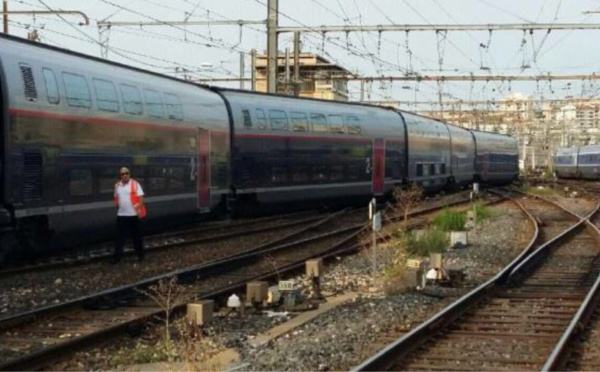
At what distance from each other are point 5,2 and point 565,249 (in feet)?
54.9

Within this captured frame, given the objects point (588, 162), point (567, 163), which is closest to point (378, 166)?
point (588, 162)

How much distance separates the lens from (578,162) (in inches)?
3007

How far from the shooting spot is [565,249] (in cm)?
1809

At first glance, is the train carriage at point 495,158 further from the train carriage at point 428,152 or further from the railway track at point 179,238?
the railway track at point 179,238

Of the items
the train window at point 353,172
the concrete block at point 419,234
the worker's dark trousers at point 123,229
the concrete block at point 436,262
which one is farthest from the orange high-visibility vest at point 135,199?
the train window at point 353,172

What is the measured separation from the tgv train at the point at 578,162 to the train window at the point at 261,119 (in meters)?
49.6

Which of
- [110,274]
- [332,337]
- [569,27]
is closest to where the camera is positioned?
[332,337]

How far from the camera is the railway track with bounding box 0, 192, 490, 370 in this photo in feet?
25.8

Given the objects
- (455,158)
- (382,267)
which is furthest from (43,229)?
(455,158)

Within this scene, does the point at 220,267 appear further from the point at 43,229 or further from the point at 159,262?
the point at 43,229

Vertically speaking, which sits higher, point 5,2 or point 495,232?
point 5,2

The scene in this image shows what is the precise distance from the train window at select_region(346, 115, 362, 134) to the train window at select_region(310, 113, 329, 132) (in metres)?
1.46

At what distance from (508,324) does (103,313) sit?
14.7 ft

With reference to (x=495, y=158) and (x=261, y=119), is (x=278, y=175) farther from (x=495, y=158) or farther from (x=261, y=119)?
(x=495, y=158)
